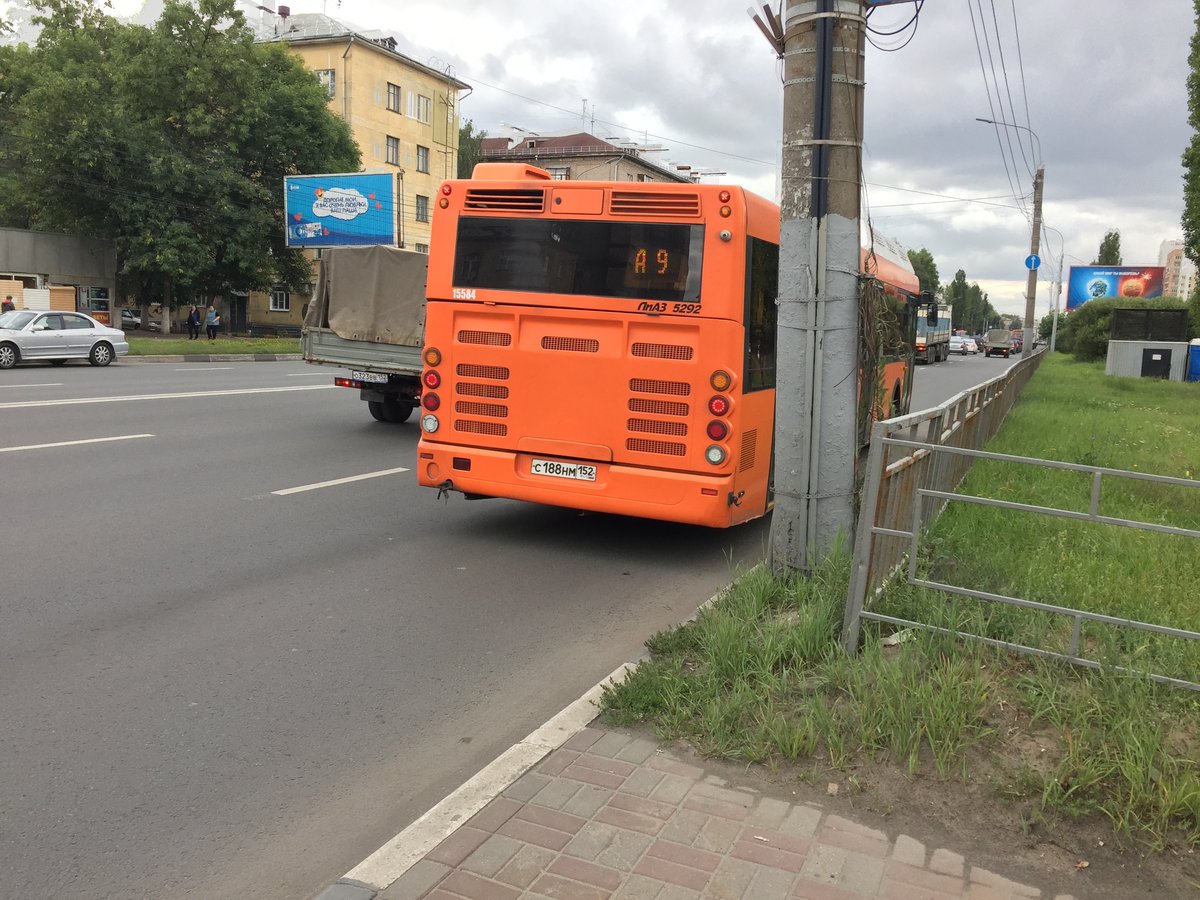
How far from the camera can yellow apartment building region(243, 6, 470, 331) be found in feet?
175

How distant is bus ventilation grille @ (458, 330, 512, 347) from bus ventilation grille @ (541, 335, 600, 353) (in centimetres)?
32

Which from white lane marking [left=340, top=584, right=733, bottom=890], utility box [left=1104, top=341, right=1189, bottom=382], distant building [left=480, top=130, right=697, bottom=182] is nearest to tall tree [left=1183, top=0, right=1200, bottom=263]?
utility box [left=1104, top=341, right=1189, bottom=382]

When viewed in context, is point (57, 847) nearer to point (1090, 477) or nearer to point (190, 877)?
point (190, 877)

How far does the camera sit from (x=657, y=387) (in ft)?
23.0

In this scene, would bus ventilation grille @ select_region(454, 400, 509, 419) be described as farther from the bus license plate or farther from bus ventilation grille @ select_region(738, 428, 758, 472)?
bus ventilation grille @ select_region(738, 428, 758, 472)

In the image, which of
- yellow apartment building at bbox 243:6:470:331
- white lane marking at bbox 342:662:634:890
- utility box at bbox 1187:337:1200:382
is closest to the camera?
white lane marking at bbox 342:662:634:890

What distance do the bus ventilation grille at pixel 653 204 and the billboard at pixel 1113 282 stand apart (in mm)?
64264

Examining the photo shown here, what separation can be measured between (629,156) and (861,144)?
72029 millimetres

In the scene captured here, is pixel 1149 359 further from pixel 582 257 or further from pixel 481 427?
pixel 481 427

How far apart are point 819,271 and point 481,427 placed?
10.3 ft

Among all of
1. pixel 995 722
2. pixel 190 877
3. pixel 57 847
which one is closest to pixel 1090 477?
pixel 995 722

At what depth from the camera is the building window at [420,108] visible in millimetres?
57500

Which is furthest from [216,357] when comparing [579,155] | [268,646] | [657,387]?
[579,155]

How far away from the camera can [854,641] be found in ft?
14.6
